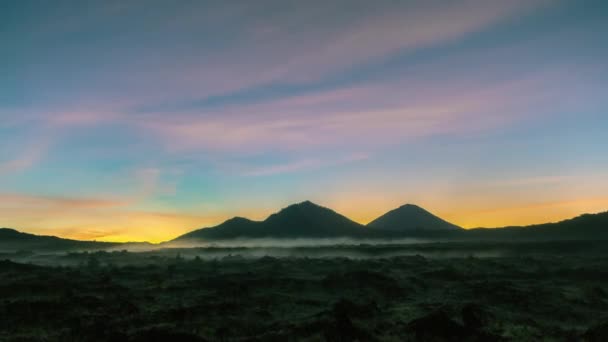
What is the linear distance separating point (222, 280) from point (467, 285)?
118 ft

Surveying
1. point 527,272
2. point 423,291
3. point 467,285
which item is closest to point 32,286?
point 423,291

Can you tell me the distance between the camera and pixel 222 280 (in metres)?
70.8

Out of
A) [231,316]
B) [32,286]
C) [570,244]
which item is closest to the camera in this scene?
[231,316]

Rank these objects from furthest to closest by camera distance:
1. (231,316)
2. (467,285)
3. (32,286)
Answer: (467,285), (32,286), (231,316)

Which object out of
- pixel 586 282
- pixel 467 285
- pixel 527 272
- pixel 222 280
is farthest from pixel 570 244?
pixel 222 280

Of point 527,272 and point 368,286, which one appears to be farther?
point 527,272

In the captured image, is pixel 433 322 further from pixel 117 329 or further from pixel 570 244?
pixel 570 244

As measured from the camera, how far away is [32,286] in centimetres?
6106

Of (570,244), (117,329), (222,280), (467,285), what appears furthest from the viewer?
(570,244)

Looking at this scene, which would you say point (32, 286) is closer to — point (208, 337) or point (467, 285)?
point (208, 337)

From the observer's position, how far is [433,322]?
115ft

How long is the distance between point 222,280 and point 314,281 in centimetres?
1398

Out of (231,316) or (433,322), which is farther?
(231,316)

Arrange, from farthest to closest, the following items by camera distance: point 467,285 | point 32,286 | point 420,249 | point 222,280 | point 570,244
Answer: point 420,249 → point 570,244 → point 222,280 → point 467,285 → point 32,286
